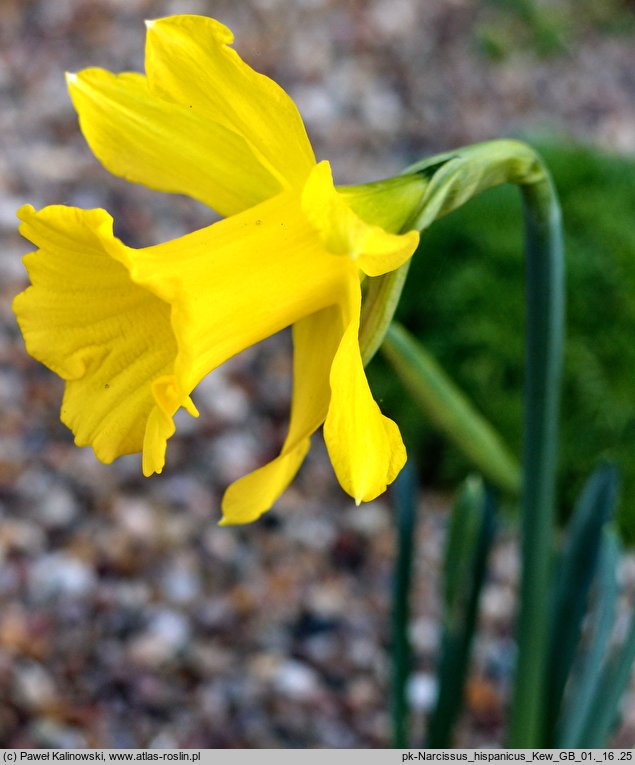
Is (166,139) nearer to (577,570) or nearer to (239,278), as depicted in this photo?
(239,278)

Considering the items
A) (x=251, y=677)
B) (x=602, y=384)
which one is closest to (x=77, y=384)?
(x=251, y=677)

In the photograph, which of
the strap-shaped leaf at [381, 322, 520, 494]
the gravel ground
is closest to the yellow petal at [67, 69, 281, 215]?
the strap-shaped leaf at [381, 322, 520, 494]

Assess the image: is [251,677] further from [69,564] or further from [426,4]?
[426,4]

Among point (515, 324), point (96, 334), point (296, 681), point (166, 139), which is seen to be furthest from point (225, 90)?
point (515, 324)

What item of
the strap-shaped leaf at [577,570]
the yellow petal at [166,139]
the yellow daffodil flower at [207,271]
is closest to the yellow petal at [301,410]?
the yellow daffodil flower at [207,271]

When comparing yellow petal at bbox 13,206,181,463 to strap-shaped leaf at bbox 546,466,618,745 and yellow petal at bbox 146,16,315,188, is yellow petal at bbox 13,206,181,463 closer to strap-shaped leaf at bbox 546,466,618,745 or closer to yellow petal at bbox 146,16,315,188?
yellow petal at bbox 146,16,315,188

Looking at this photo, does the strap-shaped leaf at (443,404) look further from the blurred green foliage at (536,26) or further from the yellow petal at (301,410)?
the blurred green foliage at (536,26)

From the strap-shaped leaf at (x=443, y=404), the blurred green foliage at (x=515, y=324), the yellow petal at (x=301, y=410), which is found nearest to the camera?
the yellow petal at (x=301, y=410)
